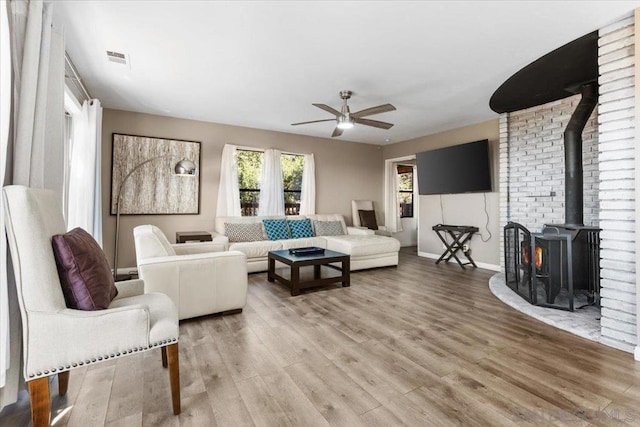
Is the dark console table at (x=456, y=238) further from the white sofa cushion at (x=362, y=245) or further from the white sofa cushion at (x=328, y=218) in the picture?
the white sofa cushion at (x=328, y=218)

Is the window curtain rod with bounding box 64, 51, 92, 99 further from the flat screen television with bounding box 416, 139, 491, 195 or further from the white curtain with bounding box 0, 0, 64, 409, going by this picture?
the flat screen television with bounding box 416, 139, 491, 195

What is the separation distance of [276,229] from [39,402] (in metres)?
4.03

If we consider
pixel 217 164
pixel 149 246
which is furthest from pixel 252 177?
pixel 149 246

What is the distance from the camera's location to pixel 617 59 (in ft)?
7.56

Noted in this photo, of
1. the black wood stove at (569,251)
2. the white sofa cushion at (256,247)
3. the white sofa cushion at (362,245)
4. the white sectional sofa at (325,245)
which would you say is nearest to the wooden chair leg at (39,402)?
the white sectional sofa at (325,245)

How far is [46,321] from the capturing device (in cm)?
130

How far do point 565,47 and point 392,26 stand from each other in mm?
1716

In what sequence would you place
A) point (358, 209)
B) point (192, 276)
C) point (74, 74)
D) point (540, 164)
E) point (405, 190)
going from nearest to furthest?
point (192, 276) < point (74, 74) < point (540, 164) < point (358, 209) < point (405, 190)

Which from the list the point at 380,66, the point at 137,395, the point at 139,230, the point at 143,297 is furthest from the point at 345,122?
the point at 137,395

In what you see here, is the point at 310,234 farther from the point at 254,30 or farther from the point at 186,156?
the point at 254,30

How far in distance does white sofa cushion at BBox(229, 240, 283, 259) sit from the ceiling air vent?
8.65 feet

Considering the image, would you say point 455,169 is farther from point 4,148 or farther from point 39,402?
point 39,402

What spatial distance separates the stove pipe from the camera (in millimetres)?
3201

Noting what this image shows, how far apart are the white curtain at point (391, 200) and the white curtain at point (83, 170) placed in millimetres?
5684
